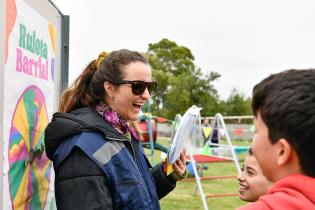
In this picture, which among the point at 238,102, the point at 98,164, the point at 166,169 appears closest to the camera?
the point at 98,164

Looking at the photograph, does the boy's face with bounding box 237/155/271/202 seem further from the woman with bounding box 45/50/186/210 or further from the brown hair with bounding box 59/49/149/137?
the brown hair with bounding box 59/49/149/137

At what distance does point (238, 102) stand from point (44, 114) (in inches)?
1397

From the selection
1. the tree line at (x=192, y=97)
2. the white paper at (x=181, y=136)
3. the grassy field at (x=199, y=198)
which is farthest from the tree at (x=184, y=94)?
the white paper at (x=181, y=136)

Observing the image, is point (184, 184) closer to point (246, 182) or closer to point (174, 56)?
point (246, 182)

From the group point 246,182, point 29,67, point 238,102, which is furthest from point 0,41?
point 238,102

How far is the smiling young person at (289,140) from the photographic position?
3.02 feet

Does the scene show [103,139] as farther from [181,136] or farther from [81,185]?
[181,136]

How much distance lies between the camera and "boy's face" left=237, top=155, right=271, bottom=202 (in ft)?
6.64

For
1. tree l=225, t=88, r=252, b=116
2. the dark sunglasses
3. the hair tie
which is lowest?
tree l=225, t=88, r=252, b=116

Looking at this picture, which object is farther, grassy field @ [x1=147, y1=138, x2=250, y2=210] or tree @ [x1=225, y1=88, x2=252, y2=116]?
tree @ [x1=225, y1=88, x2=252, y2=116]

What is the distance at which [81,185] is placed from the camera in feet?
5.16

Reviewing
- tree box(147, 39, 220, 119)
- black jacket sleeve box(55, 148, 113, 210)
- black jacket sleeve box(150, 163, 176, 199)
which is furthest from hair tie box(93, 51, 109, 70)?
tree box(147, 39, 220, 119)

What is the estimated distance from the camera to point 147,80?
6.53ft

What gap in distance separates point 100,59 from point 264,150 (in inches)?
47.2
